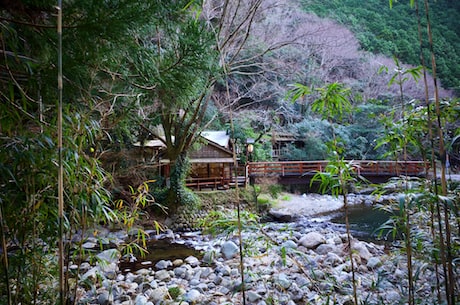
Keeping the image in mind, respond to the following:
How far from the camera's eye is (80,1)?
4.84ft

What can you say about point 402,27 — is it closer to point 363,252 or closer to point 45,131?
point 363,252

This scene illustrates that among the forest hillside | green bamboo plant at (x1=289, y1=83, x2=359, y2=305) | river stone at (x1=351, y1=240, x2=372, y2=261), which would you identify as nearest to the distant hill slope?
the forest hillside

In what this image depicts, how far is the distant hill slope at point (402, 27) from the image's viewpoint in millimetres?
3887

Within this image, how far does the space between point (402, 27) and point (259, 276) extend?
5.90m

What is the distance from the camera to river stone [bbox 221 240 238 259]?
4584mm

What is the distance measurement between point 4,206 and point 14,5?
1.11 metres

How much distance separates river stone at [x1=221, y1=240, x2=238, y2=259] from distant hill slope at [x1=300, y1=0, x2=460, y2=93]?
3702mm

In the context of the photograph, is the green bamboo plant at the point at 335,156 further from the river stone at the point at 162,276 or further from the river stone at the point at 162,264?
the river stone at the point at 162,264

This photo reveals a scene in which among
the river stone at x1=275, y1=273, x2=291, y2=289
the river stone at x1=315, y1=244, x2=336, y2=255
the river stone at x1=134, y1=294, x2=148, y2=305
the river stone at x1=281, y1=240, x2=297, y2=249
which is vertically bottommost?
the river stone at x1=315, y1=244, x2=336, y2=255

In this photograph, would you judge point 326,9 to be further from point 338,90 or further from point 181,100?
point 338,90

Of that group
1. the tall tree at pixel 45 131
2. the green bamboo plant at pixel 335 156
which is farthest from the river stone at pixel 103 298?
the green bamboo plant at pixel 335 156

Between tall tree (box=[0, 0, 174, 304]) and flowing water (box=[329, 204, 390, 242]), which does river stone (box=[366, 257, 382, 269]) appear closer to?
flowing water (box=[329, 204, 390, 242])

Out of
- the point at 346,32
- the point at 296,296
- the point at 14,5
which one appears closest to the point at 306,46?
the point at 346,32

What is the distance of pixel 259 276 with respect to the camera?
2.19 metres
